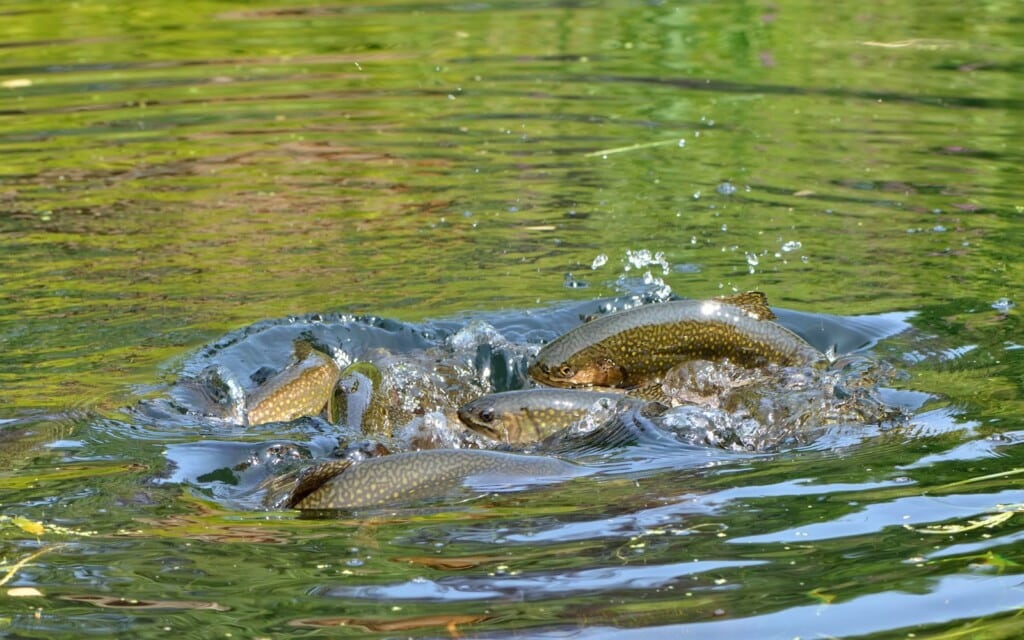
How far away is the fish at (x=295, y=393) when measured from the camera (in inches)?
235

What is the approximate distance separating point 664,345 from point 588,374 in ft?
1.19

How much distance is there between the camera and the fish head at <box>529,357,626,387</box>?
20.8 ft

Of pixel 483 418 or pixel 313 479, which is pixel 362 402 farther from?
pixel 313 479

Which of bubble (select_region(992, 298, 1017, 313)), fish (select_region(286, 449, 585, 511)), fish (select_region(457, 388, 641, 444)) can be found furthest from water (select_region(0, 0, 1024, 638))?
fish (select_region(457, 388, 641, 444))

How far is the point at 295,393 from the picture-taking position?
607 cm

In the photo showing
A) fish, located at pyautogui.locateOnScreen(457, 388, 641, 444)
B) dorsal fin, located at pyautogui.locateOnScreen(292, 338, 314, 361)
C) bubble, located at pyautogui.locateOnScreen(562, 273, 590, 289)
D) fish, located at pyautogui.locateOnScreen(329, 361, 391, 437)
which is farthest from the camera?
bubble, located at pyautogui.locateOnScreen(562, 273, 590, 289)

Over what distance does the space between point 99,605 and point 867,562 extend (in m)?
2.26

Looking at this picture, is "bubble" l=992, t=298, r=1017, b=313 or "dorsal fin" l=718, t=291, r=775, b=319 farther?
"bubble" l=992, t=298, r=1017, b=313

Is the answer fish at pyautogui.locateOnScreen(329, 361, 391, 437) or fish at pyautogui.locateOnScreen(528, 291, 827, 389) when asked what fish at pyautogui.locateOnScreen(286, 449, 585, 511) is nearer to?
fish at pyautogui.locateOnScreen(329, 361, 391, 437)

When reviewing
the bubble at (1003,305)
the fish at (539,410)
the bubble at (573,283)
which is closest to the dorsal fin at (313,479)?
the fish at (539,410)

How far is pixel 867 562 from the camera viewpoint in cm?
424

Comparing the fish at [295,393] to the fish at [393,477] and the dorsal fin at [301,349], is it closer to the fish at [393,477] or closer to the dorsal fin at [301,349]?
the dorsal fin at [301,349]

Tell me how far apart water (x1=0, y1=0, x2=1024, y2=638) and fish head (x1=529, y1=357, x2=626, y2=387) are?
0.97 meters

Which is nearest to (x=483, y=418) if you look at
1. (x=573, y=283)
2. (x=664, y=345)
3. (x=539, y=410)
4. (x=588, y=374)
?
(x=539, y=410)
